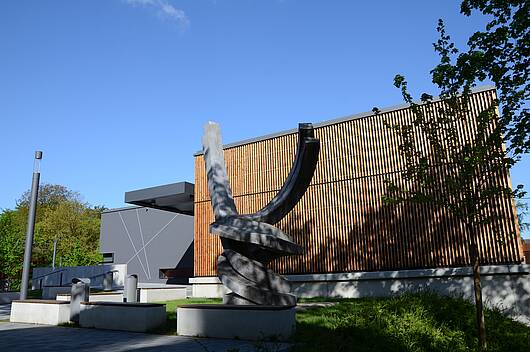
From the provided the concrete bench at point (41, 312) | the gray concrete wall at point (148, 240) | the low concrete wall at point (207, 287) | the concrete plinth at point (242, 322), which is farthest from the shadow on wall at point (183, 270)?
the concrete plinth at point (242, 322)

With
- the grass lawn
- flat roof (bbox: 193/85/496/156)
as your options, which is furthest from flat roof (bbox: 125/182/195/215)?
the grass lawn

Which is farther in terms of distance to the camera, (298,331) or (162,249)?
(162,249)

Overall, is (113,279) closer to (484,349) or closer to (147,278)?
(147,278)

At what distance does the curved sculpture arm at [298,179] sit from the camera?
1251cm

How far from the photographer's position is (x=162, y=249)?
42.7 meters

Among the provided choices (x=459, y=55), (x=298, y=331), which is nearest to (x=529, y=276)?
(x=459, y=55)

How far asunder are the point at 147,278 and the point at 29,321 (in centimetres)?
3006

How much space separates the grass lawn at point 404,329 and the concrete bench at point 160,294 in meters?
8.05

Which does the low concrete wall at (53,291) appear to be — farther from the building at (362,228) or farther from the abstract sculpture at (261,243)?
the abstract sculpture at (261,243)

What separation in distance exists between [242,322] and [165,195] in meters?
20.9

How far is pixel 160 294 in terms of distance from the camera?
69.1 ft

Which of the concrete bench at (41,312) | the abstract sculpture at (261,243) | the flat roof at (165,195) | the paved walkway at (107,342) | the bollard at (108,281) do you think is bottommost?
the paved walkway at (107,342)

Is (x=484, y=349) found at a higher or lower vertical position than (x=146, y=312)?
lower

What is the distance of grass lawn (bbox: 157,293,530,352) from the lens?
9.28 meters
